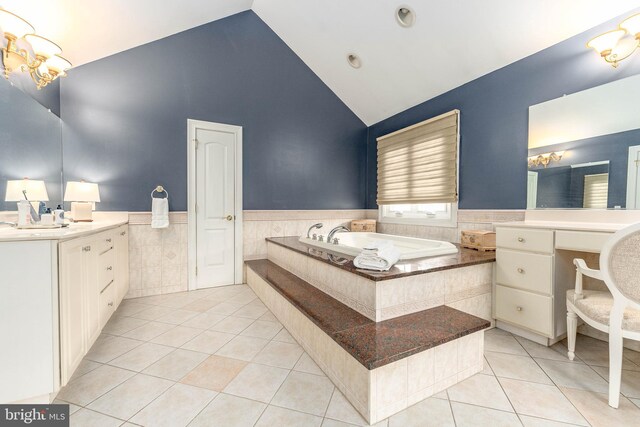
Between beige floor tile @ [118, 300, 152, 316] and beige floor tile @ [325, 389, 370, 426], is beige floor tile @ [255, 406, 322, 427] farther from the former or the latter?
beige floor tile @ [118, 300, 152, 316]

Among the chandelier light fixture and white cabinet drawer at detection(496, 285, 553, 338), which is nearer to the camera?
the chandelier light fixture

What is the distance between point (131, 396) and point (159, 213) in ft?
6.46

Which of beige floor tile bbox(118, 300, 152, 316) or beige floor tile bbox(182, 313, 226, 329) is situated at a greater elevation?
beige floor tile bbox(118, 300, 152, 316)

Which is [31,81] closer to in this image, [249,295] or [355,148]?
[249,295]

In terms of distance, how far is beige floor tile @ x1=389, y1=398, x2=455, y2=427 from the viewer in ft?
4.18

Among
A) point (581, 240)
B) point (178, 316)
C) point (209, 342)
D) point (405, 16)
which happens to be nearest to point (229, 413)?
point (209, 342)

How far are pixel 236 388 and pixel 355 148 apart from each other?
3742 mm

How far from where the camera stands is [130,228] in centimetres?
296

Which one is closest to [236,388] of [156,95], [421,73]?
[156,95]

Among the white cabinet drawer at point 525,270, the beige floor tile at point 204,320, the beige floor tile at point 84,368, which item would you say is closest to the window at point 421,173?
the white cabinet drawer at point 525,270

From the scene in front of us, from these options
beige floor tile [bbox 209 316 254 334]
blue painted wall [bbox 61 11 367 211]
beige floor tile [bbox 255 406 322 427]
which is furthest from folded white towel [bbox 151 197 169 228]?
beige floor tile [bbox 255 406 322 427]

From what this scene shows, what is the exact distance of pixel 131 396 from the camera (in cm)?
145

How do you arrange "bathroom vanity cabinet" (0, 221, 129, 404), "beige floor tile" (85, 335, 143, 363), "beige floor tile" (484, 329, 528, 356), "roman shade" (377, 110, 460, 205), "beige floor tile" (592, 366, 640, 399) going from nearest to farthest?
"bathroom vanity cabinet" (0, 221, 129, 404) → "beige floor tile" (592, 366, 640, 399) → "beige floor tile" (85, 335, 143, 363) → "beige floor tile" (484, 329, 528, 356) → "roman shade" (377, 110, 460, 205)

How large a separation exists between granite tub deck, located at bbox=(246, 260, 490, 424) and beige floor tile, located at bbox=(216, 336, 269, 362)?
0.30m
